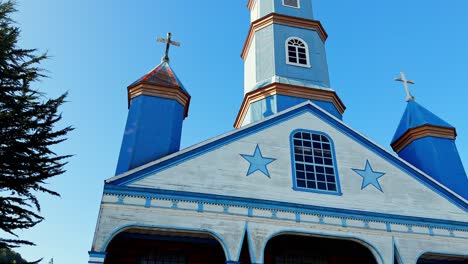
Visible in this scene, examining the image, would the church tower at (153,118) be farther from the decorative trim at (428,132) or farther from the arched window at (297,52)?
the decorative trim at (428,132)

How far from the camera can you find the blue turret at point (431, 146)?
50.5 feet

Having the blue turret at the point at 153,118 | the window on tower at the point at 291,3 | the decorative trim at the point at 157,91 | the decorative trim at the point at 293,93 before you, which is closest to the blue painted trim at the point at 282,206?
the blue turret at the point at 153,118

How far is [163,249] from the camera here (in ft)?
40.1

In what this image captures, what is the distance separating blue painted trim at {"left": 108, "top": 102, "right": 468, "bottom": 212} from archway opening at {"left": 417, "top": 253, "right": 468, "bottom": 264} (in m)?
1.68

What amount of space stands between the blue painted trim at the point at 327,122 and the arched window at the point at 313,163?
76 centimetres

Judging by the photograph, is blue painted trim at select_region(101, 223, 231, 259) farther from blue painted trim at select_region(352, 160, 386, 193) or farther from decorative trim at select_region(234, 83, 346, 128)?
decorative trim at select_region(234, 83, 346, 128)

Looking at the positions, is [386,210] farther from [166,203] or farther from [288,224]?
[166,203]

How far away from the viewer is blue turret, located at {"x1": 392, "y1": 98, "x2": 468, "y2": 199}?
1538cm

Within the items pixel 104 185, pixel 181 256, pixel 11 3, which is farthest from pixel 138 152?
pixel 11 3

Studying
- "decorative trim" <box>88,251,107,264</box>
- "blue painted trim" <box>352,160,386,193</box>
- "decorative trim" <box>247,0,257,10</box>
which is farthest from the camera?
"decorative trim" <box>247,0,257,10</box>

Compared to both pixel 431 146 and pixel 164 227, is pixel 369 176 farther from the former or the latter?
pixel 164 227

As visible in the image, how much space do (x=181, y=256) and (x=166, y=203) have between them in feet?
8.57

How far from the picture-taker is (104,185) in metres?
10.5

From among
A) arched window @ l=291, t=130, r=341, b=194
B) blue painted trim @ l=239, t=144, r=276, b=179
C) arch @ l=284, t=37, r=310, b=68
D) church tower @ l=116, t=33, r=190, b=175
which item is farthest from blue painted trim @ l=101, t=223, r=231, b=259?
arch @ l=284, t=37, r=310, b=68
